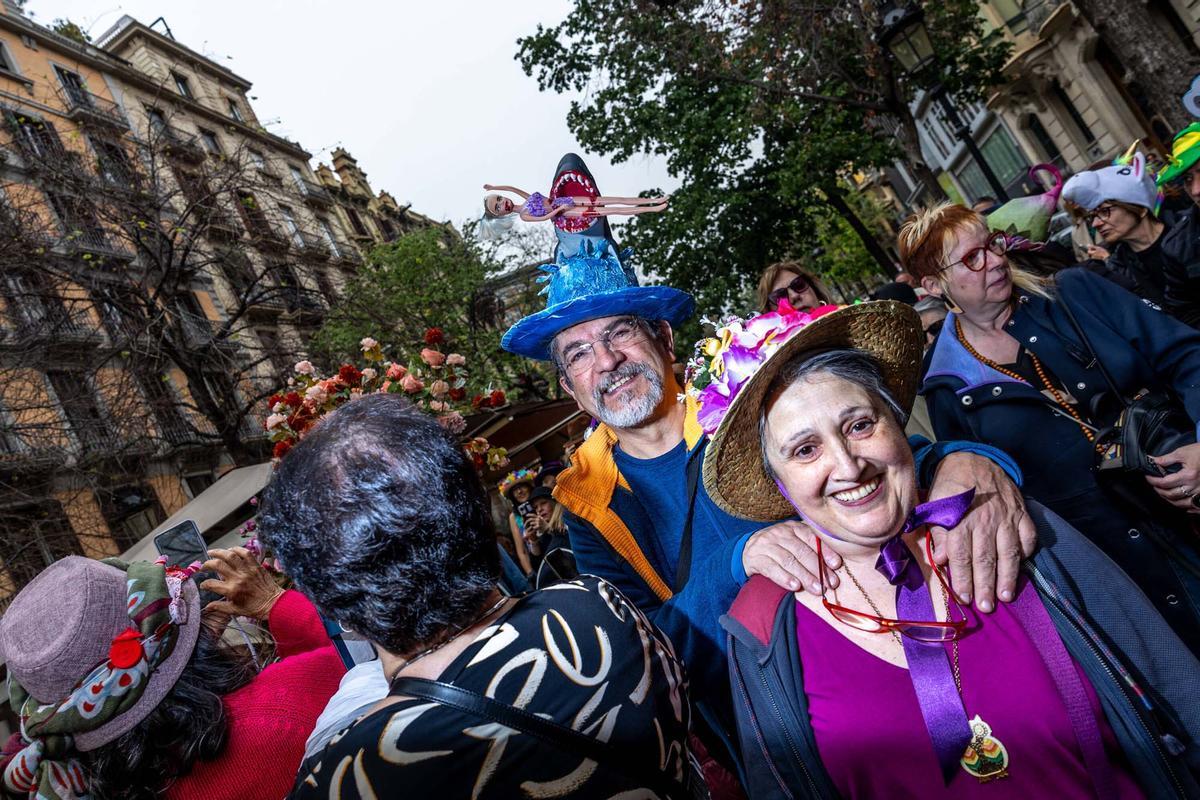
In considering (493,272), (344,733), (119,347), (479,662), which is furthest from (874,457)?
(493,272)

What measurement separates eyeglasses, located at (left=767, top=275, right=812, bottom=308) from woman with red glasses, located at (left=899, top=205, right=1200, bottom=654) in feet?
5.58

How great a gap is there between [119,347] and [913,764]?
1219 cm

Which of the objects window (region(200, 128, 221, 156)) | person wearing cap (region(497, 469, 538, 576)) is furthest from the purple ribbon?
window (region(200, 128, 221, 156))

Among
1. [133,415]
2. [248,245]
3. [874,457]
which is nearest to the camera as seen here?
[874,457]

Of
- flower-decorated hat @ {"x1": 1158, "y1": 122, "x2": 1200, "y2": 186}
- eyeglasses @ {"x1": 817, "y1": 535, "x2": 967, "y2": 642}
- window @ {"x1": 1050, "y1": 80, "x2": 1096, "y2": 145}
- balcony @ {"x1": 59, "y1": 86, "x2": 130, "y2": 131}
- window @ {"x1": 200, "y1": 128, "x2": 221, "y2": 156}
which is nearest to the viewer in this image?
eyeglasses @ {"x1": 817, "y1": 535, "x2": 967, "y2": 642}

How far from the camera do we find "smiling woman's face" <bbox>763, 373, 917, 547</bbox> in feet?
4.90

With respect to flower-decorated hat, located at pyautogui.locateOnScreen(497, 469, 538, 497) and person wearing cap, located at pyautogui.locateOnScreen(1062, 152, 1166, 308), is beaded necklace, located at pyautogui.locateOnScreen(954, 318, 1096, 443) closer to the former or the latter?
person wearing cap, located at pyautogui.locateOnScreen(1062, 152, 1166, 308)

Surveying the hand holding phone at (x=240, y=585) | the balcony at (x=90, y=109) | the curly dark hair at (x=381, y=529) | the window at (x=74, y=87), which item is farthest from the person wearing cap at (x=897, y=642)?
the window at (x=74, y=87)

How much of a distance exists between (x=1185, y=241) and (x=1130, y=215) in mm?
458

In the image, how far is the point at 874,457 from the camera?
1.50 metres

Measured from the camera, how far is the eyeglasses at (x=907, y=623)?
1406 millimetres

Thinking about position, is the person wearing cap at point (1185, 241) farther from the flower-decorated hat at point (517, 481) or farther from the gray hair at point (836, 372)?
the flower-decorated hat at point (517, 481)

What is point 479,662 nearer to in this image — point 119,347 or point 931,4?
point 119,347

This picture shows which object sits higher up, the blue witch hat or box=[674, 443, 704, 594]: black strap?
the blue witch hat
